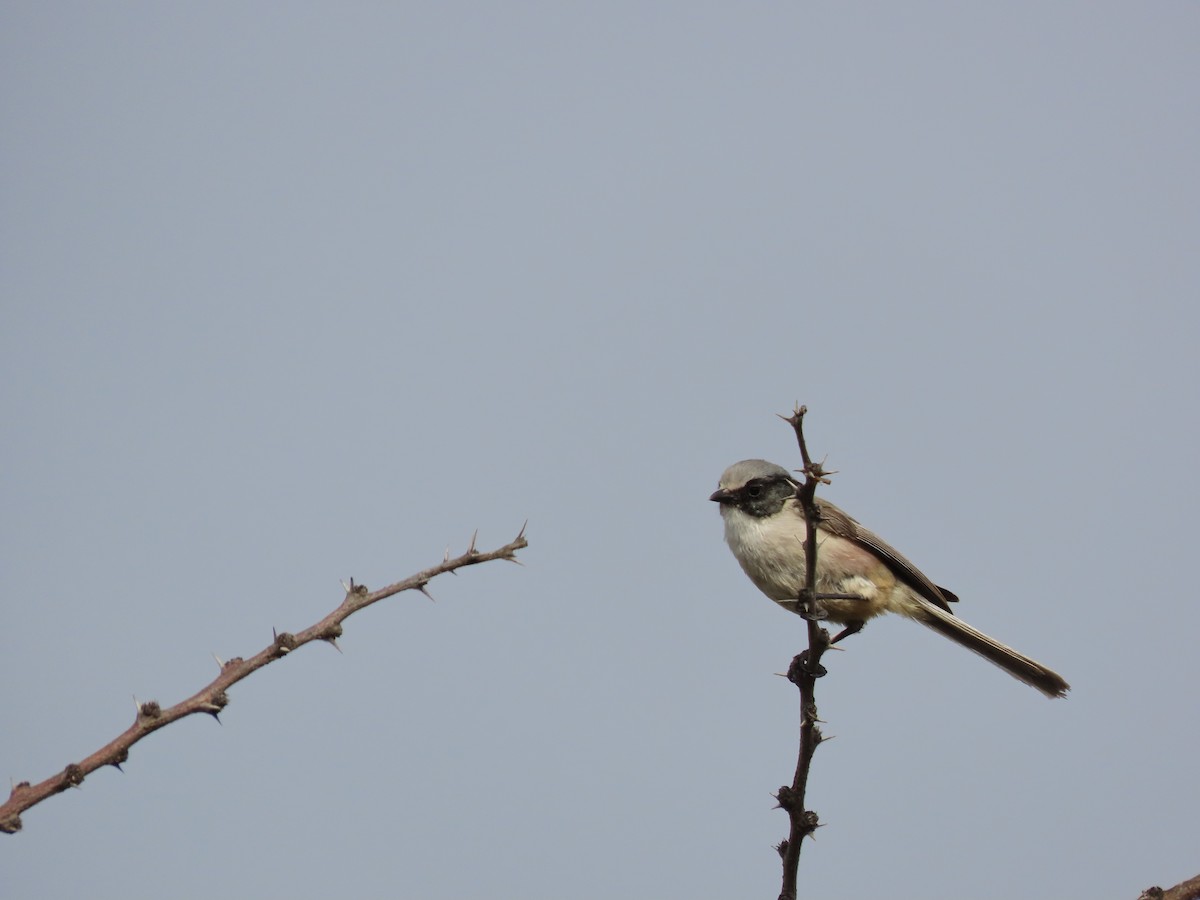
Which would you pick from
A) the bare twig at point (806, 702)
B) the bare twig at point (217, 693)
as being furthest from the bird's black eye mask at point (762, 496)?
the bare twig at point (217, 693)

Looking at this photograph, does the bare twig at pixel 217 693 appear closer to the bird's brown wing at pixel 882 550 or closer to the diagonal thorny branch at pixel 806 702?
the diagonal thorny branch at pixel 806 702

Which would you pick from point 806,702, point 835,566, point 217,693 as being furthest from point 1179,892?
point 835,566

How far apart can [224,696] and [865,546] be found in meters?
5.49

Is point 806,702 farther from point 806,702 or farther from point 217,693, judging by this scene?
point 217,693

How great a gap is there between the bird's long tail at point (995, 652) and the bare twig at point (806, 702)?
2.75 m

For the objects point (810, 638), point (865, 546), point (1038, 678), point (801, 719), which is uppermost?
point (865, 546)

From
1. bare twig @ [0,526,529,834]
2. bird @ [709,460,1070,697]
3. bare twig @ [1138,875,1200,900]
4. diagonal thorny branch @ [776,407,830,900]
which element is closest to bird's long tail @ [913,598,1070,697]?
bird @ [709,460,1070,697]

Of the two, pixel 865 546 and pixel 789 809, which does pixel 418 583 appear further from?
pixel 865 546

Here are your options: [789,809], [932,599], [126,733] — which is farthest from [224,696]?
[932,599]

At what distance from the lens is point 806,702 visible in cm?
571

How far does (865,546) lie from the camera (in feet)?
27.3

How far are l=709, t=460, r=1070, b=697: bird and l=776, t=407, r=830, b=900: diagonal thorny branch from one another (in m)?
1.79

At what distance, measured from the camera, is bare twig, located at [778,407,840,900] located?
4.87m

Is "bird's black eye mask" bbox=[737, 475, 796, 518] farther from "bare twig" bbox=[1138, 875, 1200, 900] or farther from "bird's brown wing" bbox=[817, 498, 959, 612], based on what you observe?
"bare twig" bbox=[1138, 875, 1200, 900]
